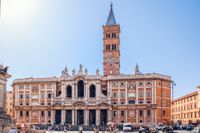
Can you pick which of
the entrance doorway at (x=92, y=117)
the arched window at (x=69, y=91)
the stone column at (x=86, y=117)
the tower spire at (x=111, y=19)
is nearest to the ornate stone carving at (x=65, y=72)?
the arched window at (x=69, y=91)

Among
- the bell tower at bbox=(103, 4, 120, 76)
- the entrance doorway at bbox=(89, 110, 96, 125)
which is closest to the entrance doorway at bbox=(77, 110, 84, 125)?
the entrance doorway at bbox=(89, 110, 96, 125)

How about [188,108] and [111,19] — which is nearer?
[188,108]

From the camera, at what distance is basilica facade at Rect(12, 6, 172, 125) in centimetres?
7669

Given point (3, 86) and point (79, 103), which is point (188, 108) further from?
point (3, 86)

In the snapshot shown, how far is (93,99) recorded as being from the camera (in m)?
79.0

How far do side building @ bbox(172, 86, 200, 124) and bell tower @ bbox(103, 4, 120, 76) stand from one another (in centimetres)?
1746

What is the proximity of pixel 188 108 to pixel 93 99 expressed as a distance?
2348cm

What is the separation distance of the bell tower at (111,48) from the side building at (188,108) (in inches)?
687

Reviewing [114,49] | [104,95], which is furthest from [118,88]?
[114,49]

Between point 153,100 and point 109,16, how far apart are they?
96.1 ft

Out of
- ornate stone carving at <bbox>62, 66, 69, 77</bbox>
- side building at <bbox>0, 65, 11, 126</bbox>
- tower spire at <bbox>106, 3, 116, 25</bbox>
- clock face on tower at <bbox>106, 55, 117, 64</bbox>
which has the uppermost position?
tower spire at <bbox>106, 3, 116, 25</bbox>

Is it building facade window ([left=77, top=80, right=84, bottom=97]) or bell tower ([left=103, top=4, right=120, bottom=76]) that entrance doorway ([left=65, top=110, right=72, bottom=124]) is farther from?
bell tower ([left=103, top=4, right=120, bottom=76])

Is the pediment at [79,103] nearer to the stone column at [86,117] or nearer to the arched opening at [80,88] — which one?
the stone column at [86,117]

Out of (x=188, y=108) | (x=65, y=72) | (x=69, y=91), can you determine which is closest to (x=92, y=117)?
(x=69, y=91)
